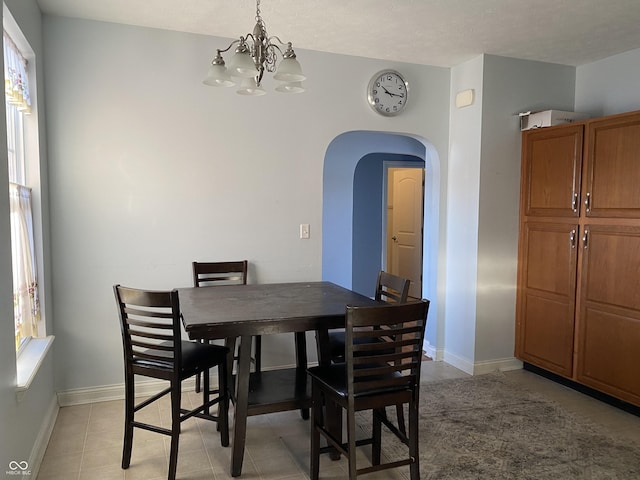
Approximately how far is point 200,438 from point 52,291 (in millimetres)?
1375

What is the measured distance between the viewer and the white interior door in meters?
6.26

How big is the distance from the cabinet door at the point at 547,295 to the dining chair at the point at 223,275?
7.18 feet

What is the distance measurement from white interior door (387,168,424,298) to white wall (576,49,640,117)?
7.62 feet

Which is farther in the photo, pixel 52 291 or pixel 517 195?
pixel 517 195

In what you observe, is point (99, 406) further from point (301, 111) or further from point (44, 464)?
point (301, 111)

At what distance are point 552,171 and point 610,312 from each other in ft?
3.64

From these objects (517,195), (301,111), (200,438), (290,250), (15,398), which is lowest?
(200,438)

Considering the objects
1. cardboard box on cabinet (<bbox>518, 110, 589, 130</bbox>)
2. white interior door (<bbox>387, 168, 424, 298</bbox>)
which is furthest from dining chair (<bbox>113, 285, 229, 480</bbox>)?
white interior door (<bbox>387, 168, 424, 298</bbox>)

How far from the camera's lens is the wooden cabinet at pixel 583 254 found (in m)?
3.12

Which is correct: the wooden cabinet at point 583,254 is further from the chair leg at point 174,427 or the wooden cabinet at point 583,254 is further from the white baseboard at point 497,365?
the chair leg at point 174,427

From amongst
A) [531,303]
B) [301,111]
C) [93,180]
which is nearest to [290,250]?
[301,111]

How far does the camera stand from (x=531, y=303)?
3.86m

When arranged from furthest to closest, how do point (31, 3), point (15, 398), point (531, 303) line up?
1. point (531, 303)
2. point (31, 3)
3. point (15, 398)

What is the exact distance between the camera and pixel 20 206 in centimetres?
253
